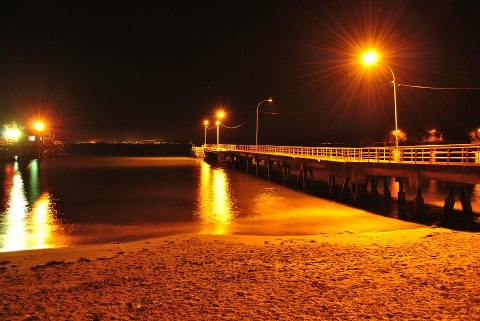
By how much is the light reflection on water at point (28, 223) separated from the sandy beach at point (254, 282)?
427cm

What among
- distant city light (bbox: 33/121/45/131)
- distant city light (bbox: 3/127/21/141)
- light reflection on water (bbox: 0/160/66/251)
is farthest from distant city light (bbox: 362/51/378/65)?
distant city light (bbox: 3/127/21/141)

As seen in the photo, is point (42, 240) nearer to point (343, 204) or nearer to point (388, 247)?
point (388, 247)

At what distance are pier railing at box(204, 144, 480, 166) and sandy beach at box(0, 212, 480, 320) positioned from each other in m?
7.22

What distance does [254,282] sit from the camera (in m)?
8.55

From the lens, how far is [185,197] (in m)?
32.2

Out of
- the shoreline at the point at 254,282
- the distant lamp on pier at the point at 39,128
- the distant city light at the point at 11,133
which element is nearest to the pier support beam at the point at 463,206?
the shoreline at the point at 254,282

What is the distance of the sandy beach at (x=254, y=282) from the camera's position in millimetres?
6922

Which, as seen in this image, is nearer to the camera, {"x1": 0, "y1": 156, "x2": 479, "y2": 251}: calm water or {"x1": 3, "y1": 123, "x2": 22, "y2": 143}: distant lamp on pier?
{"x1": 0, "y1": 156, "x2": 479, "y2": 251}: calm water

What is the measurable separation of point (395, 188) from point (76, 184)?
2870 centimetres

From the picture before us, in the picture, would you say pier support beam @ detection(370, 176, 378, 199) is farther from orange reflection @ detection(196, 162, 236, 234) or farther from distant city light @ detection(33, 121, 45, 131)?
distant city light @ detection(33, 121, 45, 131)

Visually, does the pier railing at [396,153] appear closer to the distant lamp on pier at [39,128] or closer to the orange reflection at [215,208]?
the orange reflection at [215,208]

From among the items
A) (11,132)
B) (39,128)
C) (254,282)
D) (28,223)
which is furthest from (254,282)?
(11,132)

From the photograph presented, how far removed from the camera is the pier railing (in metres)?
19.0

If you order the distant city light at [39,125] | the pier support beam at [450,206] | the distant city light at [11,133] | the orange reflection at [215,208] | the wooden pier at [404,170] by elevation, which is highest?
the distant city light at [39,125]
